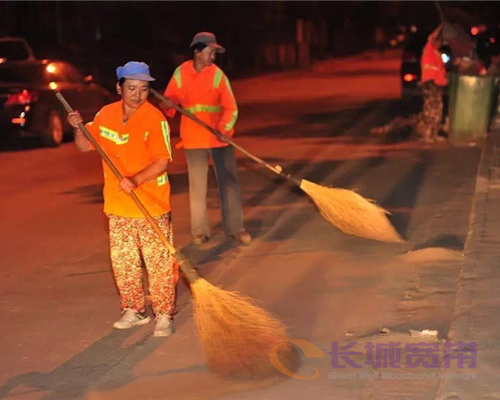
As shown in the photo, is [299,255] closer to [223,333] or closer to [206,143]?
[206,143]

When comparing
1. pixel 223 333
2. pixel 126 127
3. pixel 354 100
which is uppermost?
pixel 126 127

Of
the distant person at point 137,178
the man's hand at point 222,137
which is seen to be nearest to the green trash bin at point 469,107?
the man's hand at point 222,137

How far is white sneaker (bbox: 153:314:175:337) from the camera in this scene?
7020mm

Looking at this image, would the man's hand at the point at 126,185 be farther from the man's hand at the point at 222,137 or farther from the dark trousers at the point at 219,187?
the dark trousers at the point at 219,187

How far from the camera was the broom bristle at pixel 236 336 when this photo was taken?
6094 mm

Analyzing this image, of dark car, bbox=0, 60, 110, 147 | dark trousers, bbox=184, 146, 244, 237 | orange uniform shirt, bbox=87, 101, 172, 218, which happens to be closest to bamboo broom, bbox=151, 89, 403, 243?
dark trousers, bbox=184, 146, 244, 237

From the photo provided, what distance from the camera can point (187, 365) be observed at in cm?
640

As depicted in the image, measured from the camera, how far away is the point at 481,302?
7328 millimetres

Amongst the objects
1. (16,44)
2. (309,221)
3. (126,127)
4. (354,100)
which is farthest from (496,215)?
(354,100)

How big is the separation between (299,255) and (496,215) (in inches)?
87.0

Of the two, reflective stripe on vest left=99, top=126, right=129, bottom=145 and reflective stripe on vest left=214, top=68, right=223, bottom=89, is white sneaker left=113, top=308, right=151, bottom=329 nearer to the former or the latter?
reflective stripe on vest left=99, top=126, right=129, bottom=145

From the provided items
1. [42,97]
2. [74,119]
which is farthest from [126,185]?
[42,97]

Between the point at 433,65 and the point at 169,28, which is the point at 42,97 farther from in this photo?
the point at 169,28

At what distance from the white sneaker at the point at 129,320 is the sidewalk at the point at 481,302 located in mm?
1999
